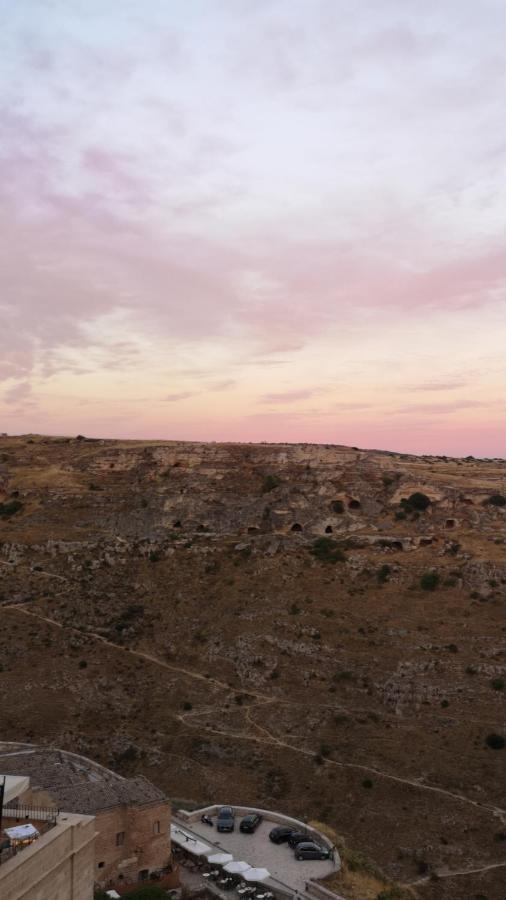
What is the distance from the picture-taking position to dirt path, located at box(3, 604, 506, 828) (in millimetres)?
38031

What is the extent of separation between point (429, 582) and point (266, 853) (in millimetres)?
26873

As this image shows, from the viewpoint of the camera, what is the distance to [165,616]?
190 feet

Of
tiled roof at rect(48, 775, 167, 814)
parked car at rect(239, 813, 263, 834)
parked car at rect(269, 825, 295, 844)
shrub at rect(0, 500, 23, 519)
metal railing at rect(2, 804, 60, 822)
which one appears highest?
shrub at rect(0, 500, 23, 519)

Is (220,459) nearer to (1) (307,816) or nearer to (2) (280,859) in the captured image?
(1) (307,816)

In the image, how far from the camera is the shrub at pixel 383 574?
55688 millimetres

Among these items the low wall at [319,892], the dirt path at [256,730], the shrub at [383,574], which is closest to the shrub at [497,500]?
the shrub at [383,574]

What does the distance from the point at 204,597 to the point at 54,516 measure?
2072cm

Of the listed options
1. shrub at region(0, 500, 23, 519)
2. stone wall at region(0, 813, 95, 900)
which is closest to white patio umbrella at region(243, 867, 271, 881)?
stone wall at region(0, 813, 95, 900)

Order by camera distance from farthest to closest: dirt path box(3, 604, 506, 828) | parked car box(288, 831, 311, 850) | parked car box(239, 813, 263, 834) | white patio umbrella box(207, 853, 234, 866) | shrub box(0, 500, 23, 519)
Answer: shrub box(0, 500, 23, 519), dirt path box(3, 604, 506, 828), parked car box(239, 813, 263, 834), parked car box(288, 831, 311, 850), white patio umbrella box(207, 853, 234, 866)

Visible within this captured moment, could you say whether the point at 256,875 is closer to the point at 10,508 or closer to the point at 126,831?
the point at 126,831

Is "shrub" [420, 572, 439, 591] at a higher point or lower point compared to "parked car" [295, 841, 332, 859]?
higher

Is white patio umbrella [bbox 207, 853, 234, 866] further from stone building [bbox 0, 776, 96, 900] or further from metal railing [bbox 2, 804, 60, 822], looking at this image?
stone building [bbox 0, 776, 96, 900]

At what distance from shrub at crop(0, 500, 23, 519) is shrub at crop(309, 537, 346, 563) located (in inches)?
1256

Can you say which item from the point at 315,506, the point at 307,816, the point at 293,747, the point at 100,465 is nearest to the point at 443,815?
the point at 307,816
